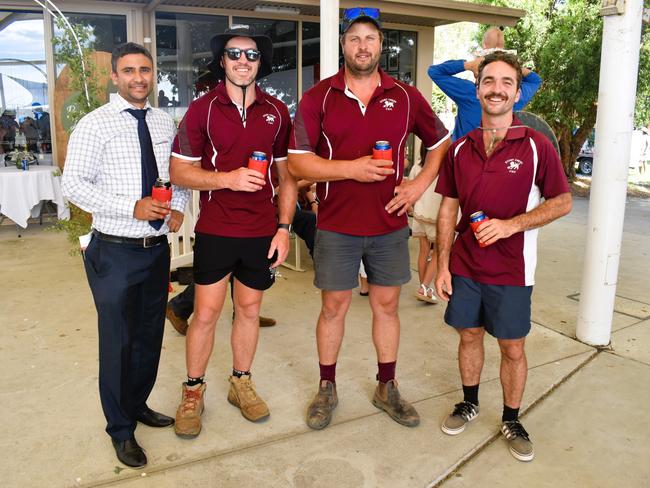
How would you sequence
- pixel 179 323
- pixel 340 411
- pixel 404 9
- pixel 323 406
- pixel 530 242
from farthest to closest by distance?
pixel 404 9
pixel 179 323
pixel 340 411
pixel 323 406
pixel 530 242

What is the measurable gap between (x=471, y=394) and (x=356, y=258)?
932 mm

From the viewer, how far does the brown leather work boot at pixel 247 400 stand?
3.09 meters

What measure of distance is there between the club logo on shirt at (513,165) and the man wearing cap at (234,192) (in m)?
1.05

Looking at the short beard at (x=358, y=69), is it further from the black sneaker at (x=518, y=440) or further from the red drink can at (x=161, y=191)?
the black sneaker at (x=518, y=440)

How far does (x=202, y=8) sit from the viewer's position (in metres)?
8.89

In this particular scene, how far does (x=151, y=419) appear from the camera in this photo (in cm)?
303

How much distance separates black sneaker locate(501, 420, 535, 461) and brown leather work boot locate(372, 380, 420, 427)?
447mm

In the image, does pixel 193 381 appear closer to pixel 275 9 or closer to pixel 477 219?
pixel 477 219

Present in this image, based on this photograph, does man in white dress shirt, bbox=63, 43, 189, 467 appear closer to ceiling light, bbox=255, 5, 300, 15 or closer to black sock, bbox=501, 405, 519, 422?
black sock, bbox=501, 405, 519, 422

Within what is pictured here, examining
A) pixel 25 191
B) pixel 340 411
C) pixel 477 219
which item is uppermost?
pixel 477 219

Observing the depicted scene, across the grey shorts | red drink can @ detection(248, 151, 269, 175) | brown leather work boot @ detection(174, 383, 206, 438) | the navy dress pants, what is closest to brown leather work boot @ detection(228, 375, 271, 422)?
brown leather work boot @ detection(174, 383, 206, 438)

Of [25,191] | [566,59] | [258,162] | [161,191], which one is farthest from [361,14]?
[566,59]

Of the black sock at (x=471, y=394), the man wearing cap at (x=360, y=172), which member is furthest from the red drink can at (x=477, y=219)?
the black sock at (x=471, y=394)

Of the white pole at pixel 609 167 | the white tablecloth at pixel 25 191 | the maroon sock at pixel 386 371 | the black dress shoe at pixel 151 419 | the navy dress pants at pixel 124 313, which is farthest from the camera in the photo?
the white tablecloth at pixel 25 191
